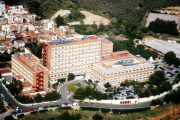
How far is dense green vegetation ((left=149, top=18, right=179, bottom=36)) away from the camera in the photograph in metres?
87.1

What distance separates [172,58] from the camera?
2803 inches

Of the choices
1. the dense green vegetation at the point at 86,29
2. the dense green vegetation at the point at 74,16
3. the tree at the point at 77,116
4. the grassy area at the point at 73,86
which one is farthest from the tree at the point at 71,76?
the dense green vegetation at the point at 74,16

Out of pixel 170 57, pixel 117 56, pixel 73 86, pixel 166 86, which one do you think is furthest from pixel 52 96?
pixel 170 57

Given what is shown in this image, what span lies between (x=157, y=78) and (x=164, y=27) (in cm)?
2764

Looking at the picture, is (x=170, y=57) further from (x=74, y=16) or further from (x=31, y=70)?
(x=31, y=70)

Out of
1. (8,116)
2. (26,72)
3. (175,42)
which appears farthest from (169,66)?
(8,116)

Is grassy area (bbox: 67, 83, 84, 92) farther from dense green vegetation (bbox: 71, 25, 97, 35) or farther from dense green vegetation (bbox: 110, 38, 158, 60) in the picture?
dense green vegetation (bbox: 71, 25, 97, 35)

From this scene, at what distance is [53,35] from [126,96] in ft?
70.3

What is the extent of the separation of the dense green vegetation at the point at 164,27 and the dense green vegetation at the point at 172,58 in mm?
15605

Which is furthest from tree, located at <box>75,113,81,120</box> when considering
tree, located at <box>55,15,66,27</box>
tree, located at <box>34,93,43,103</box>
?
tree, located at <box>55,15,66,27</box>

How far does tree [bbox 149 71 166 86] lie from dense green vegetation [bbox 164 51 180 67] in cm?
775

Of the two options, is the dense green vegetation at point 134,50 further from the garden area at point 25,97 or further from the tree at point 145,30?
the garden area at point 25,97

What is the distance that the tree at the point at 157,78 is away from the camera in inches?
2475

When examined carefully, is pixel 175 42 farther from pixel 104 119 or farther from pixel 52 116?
pixel 52 116
